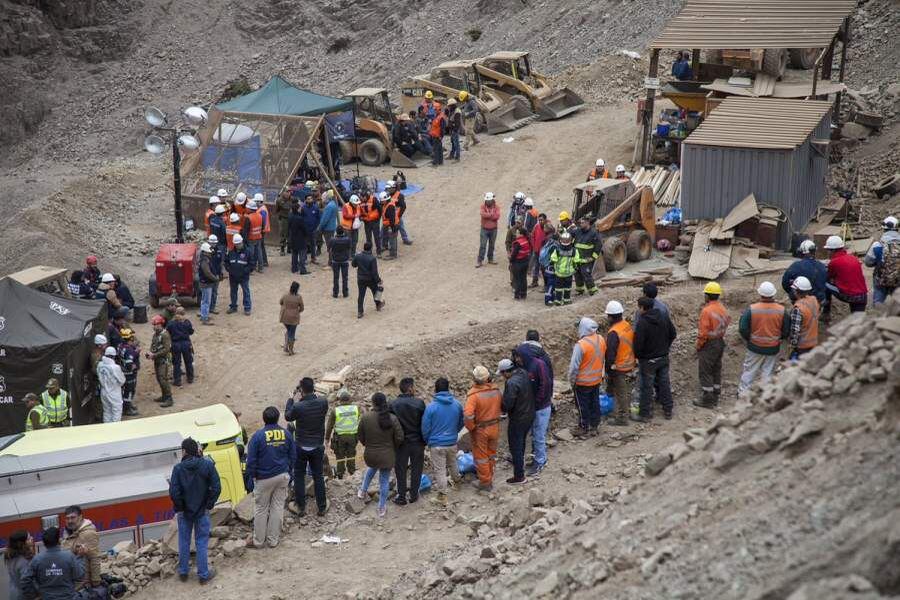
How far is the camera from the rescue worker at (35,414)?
15242 mm

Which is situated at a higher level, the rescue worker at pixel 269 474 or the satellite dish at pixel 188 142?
the satellite dish at pixel 188 142

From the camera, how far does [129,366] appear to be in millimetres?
16922

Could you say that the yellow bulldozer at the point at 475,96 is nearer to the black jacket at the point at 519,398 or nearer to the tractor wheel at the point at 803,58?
the tractor wheel at the point at 803,58

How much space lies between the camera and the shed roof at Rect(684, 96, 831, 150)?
65.3ft

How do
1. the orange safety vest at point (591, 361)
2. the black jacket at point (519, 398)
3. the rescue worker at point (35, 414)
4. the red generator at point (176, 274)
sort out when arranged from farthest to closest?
the red generator at point (176, 274) → the rescue worker at point (35, 414) → the orange safety vest at point (591, 361) → the black jacket at point (519, 398)

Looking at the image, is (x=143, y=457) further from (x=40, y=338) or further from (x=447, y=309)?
(x=447, y=309)

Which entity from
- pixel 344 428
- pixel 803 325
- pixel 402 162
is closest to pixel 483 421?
pixel 344 428

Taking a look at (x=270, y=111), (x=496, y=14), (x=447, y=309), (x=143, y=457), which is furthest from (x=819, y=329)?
(x=496, y=14)

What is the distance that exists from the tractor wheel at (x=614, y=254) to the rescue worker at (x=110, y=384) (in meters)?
7.95

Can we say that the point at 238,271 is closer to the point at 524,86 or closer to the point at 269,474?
the point at 269,474

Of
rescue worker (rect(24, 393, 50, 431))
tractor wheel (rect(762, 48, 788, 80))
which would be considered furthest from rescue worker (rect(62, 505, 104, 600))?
tractor wheel (rect(762, 48, 788, 80))

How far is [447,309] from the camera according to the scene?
19.5 metres

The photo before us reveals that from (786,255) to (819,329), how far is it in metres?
3.72

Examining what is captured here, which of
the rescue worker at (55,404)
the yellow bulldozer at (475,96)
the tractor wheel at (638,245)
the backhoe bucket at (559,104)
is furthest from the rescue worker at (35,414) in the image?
the backhoe bucket at (559,104)
